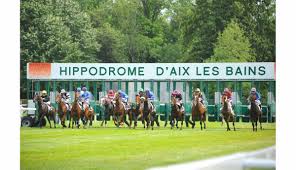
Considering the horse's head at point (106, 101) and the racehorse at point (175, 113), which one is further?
the horse's head at point (106, 101)

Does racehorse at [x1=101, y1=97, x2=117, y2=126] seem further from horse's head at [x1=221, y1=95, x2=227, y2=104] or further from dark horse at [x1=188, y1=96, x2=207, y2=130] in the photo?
horse's head at [x1=221, y1=95, x2=227, y2=104]

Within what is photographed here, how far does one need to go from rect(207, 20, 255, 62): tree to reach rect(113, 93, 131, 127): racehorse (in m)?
1.09

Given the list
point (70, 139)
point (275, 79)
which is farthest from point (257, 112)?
point (70, 139)

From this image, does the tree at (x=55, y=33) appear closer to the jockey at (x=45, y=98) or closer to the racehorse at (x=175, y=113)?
the jockey at (x=45, y=98)

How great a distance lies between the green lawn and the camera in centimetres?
843

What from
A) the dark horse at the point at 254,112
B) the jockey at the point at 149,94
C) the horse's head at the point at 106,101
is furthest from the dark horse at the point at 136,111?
the dark horse at the point at 254,112

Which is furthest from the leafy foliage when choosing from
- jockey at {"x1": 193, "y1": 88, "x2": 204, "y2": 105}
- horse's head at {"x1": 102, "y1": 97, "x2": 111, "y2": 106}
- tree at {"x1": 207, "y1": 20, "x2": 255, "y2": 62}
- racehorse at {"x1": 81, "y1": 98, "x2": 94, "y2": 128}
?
racehorse at {"x1": 81, "y1": 98, "x2": 94, "y2": 128}

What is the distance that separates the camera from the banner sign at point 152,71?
8266 millimetres

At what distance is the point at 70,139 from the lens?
8789 millimetres

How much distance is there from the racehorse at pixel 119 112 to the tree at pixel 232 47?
1.09 meters

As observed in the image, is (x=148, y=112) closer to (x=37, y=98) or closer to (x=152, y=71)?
(x=152, y=71)

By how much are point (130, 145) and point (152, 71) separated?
2.90 ft

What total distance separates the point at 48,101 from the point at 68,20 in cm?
95
